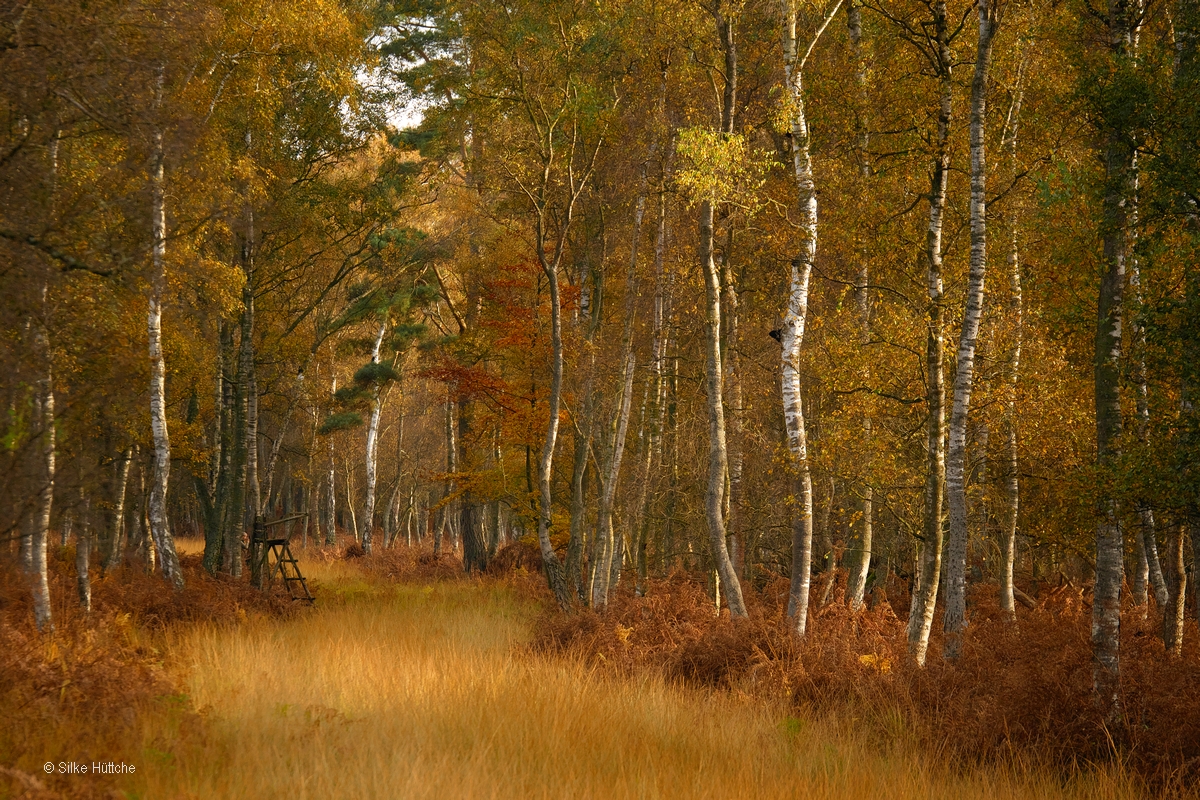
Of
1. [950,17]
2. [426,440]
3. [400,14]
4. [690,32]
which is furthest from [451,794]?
[426,440]

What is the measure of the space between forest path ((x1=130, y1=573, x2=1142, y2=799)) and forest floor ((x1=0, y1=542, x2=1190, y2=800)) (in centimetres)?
2

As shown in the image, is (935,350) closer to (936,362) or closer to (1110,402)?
(936,362)

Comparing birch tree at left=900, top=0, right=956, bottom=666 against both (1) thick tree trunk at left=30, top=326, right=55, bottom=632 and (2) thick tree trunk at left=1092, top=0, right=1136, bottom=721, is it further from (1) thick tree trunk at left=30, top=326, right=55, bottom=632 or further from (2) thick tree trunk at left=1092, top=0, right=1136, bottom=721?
(1) thick tree trunk at left=30, top=326, right=55, bottom=632

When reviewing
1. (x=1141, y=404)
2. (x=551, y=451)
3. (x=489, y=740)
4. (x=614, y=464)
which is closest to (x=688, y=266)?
(x=614, y=464)

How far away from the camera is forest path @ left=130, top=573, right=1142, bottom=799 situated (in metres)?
6.31

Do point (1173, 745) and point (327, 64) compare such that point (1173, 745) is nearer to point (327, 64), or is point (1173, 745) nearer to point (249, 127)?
point (327, 64)

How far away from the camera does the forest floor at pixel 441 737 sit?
6.21m

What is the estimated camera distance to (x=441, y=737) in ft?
24.5

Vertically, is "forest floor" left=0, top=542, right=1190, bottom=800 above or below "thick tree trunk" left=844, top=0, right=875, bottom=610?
below

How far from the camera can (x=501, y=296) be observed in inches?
890

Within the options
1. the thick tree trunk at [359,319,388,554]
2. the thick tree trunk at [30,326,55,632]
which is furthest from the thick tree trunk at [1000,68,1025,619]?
the thick tree trunk at [359,319,388,554]

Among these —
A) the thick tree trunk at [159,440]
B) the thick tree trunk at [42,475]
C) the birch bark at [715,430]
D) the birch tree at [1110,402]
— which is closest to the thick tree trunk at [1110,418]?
the birch tree at [1110,402]

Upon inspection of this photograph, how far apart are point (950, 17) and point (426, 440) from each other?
42.4 m

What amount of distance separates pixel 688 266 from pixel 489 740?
11.5 meters
